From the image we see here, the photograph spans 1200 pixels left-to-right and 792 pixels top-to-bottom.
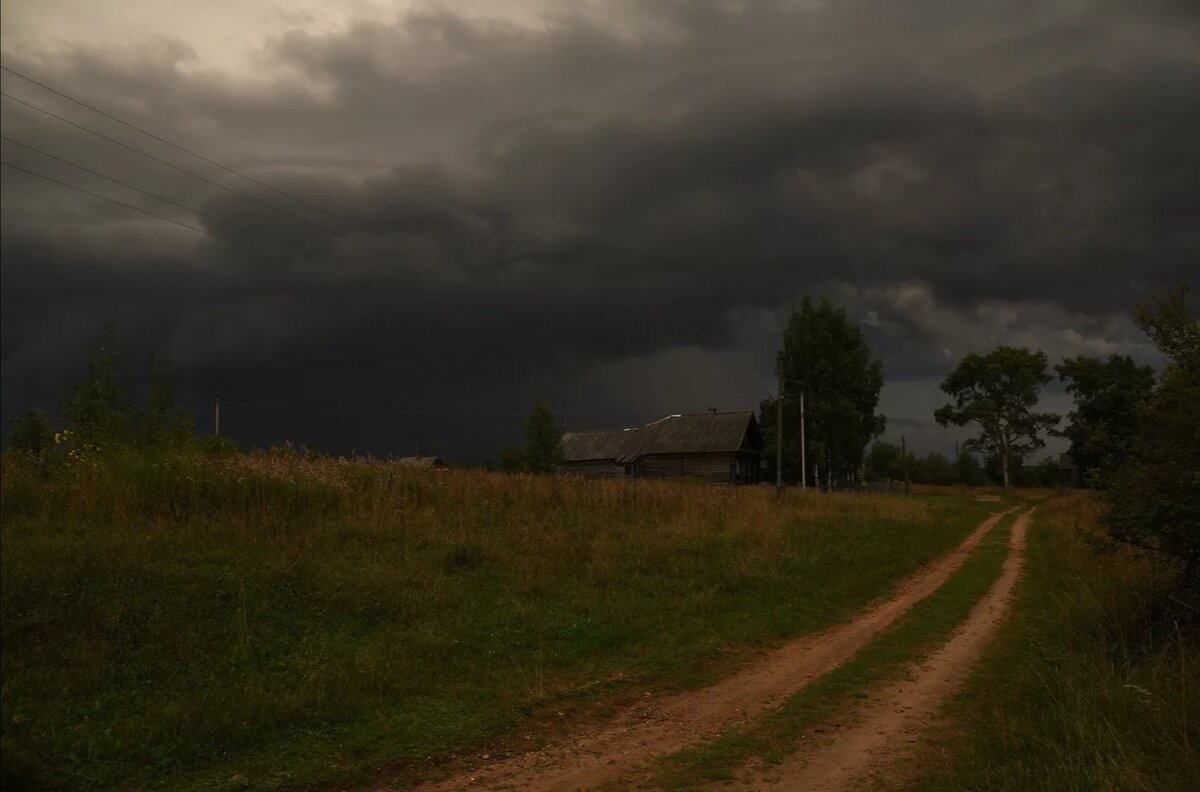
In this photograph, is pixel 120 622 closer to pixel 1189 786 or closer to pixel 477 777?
pixel 477 777

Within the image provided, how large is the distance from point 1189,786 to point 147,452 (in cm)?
1424

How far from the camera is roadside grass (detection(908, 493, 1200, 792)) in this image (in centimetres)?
567

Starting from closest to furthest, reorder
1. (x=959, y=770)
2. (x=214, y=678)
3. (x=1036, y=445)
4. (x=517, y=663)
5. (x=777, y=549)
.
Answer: (x=959, y=770)
(x=214, y=678)
(x=517, y=663)
(x=777, y=549)
(x=1036, y=445)

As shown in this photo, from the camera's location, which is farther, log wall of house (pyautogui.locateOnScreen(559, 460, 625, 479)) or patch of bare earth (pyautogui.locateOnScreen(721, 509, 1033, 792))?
log wall of house (pyautogui.locateOnScreen(559, 460, 625, 479))

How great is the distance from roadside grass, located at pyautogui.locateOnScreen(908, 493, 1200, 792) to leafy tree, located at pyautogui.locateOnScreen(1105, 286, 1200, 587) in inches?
25.5

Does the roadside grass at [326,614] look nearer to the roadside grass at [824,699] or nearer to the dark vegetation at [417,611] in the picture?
the dark vegetation at [417,611]

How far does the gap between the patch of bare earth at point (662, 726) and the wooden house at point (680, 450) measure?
47416mm

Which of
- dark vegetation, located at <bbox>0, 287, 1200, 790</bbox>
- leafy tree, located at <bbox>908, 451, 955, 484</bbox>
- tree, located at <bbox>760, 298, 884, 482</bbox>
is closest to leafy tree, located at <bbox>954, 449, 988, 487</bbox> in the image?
leafy tree, located at <bbox>908, 451, 955, 484</bbox>

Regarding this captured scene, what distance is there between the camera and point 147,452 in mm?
13898

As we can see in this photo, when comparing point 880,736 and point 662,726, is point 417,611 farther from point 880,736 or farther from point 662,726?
point 880,736

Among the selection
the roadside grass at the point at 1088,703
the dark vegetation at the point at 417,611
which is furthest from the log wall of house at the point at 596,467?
the roadside grass at the point at 1088,703

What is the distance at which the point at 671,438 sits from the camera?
206 ft

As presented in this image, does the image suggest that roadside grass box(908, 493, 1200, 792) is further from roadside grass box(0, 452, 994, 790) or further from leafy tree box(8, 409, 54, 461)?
leafy tree box(8, 409, 54, 461)

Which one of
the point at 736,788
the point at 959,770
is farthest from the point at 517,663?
the point at 959,770
